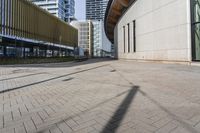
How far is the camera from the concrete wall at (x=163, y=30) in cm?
1803

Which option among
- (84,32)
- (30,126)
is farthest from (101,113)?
(84,32)

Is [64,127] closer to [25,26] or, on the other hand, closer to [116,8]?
[25,26]

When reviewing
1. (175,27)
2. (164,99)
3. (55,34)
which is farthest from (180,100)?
(55,34)

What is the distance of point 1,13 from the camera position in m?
30.5

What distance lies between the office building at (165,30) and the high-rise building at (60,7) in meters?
86.6

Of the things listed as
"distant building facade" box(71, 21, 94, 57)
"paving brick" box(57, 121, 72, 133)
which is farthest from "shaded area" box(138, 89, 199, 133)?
"distant building facade" box(71, 21, 94, 57)

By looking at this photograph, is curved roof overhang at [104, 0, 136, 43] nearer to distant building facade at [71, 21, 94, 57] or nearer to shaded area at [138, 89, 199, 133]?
shaded area at [138, 89, 199, 133]

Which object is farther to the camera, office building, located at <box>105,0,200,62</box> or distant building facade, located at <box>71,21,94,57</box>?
distant building facade, located at <box>71,21,94,57</box>

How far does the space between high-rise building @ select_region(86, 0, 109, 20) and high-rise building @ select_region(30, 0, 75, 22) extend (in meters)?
50.1

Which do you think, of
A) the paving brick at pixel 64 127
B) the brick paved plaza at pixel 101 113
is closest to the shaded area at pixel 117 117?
the brick paved plaza at pixel 101 113

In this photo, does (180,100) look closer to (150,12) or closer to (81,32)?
(150,12)

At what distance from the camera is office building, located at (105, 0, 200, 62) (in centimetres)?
1747

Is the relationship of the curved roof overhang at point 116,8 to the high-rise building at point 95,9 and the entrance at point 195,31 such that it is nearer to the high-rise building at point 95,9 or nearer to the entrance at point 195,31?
the entrance at point 195,31

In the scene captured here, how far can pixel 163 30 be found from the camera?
21266 mm
